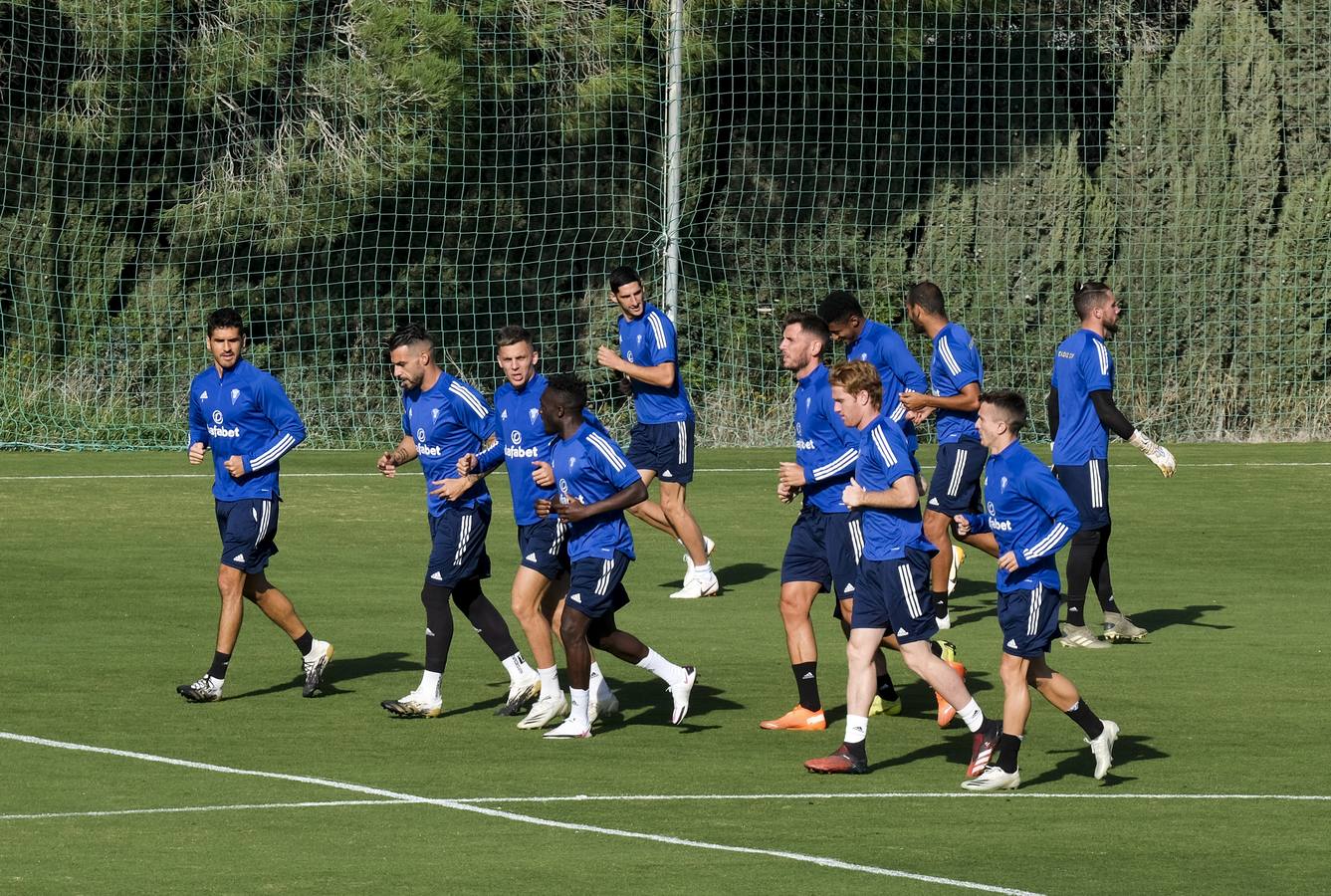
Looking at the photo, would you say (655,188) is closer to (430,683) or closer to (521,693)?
(521,693)

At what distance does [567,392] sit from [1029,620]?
8.54ft

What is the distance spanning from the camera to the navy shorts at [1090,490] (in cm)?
1272

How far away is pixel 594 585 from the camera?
391 inches

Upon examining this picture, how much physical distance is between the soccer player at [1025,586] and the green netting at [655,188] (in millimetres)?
16048

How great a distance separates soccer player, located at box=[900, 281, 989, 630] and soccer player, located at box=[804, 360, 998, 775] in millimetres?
3225

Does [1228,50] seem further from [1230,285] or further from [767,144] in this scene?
[767,144]

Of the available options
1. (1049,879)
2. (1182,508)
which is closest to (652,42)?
(1182,508)

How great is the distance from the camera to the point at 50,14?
25969 mm

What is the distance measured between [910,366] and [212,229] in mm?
16736

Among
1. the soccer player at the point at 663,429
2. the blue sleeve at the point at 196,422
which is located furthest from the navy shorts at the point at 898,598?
the soccer player at the point at 663,429

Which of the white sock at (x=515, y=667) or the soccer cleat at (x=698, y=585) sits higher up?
the white sock at (x=515, y=667)

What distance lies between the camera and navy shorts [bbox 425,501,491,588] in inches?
414

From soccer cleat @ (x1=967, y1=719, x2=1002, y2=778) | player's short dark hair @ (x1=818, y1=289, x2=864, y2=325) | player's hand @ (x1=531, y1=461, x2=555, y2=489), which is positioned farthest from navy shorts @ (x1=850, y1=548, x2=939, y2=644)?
player's short dark hair @ (x1=818, y1=289, x2=864, y2=325)

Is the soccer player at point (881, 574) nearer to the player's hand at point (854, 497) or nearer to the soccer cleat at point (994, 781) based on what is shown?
the player's hand at point (854, 497)
